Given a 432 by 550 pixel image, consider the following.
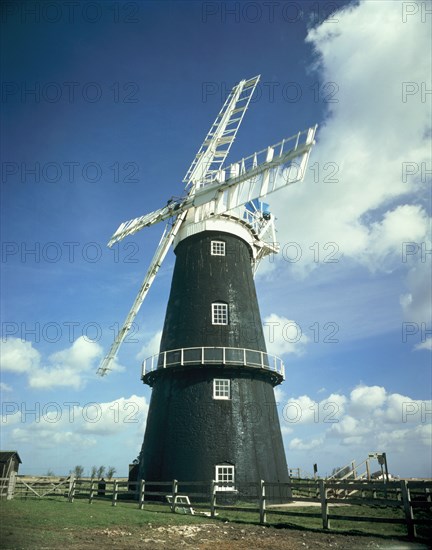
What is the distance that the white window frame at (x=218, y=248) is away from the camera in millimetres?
26172

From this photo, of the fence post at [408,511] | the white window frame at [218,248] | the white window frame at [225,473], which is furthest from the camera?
the white window frame at [218,248]

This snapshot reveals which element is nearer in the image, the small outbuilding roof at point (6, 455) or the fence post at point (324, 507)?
the fence post at point (324, 507)

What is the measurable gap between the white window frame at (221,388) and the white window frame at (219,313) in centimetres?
318

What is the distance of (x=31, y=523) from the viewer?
12578 millimetres

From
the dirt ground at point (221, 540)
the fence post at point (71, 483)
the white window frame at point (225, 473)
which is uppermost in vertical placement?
the white window frame at point (225, 473)

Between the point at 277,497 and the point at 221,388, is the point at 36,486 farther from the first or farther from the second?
the point at 277,497

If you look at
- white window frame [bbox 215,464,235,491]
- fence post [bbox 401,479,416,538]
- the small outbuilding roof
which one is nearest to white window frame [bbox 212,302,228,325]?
white window frame [bbox 215,464,235,491]

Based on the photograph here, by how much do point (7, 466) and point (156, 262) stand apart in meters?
21.1

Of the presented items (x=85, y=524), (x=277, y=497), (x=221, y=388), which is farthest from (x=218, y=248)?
(x=85, y=524)

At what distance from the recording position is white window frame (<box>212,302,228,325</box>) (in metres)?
24.2

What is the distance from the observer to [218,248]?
26.3 metres

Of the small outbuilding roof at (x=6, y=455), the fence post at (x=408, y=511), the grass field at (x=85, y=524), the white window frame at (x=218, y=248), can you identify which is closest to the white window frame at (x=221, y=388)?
the grass field at (x=85, y=524)

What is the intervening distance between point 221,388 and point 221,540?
1101cm

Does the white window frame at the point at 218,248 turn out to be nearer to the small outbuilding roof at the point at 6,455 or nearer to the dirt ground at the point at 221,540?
the dirt ground at the point at 221,540
